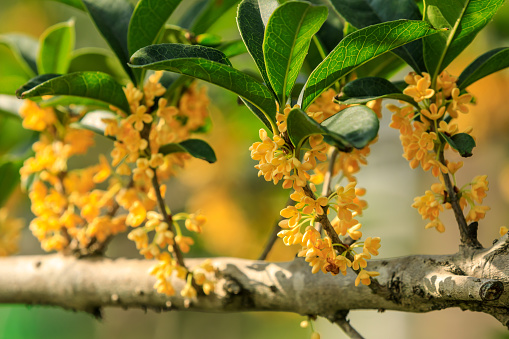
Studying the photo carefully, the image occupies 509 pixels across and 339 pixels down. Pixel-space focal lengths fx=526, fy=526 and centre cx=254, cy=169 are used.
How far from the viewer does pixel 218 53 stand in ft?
2.51

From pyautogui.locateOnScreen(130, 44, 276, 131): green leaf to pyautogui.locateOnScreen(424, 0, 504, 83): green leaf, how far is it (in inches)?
11.2

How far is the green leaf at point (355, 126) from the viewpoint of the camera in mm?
567

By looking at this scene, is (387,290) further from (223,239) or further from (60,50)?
(223,239)

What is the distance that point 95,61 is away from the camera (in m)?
1.33

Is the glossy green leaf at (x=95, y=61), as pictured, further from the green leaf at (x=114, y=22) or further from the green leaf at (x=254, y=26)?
the green leaf at (x=254, y=26)

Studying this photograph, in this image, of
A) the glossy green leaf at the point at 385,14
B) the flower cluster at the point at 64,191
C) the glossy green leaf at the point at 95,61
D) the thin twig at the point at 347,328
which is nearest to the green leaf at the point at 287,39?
the glossy green leaf at the point at 385,14

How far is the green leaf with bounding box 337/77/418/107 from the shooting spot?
0.75 metres

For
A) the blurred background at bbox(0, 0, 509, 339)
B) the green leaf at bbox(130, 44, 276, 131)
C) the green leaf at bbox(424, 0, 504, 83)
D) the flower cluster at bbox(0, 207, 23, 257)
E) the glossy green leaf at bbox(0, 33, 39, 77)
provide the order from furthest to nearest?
the blurred background at bbox(0, 0, 509, 339)
the flower cluster at bbox(0, 207, 23, 257)
the glossy green leaf at bbox(0, 33, 39, 77)
the green leaf at bbox(424, 0, 504, 83)
the green leaf at bbox(130, 44, 276, 131)

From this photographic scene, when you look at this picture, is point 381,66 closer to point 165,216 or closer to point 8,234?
point 165,216

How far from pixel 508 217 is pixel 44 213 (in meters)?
2.54

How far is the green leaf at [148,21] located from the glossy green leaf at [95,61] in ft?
1.25

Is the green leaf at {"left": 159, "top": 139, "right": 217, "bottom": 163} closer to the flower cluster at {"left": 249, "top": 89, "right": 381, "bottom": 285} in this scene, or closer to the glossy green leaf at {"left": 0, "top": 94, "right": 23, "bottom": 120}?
the flower cluster at {"left": 249, "top": 89, "right": 381, "bottom": 285}

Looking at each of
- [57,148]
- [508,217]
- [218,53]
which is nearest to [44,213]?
[57,148]

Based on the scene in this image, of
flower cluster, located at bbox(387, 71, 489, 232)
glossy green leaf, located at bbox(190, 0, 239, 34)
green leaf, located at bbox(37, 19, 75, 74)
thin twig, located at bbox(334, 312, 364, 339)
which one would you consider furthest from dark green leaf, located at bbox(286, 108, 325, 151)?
green leaf, located at bbox(37, 19, 75, 74)
